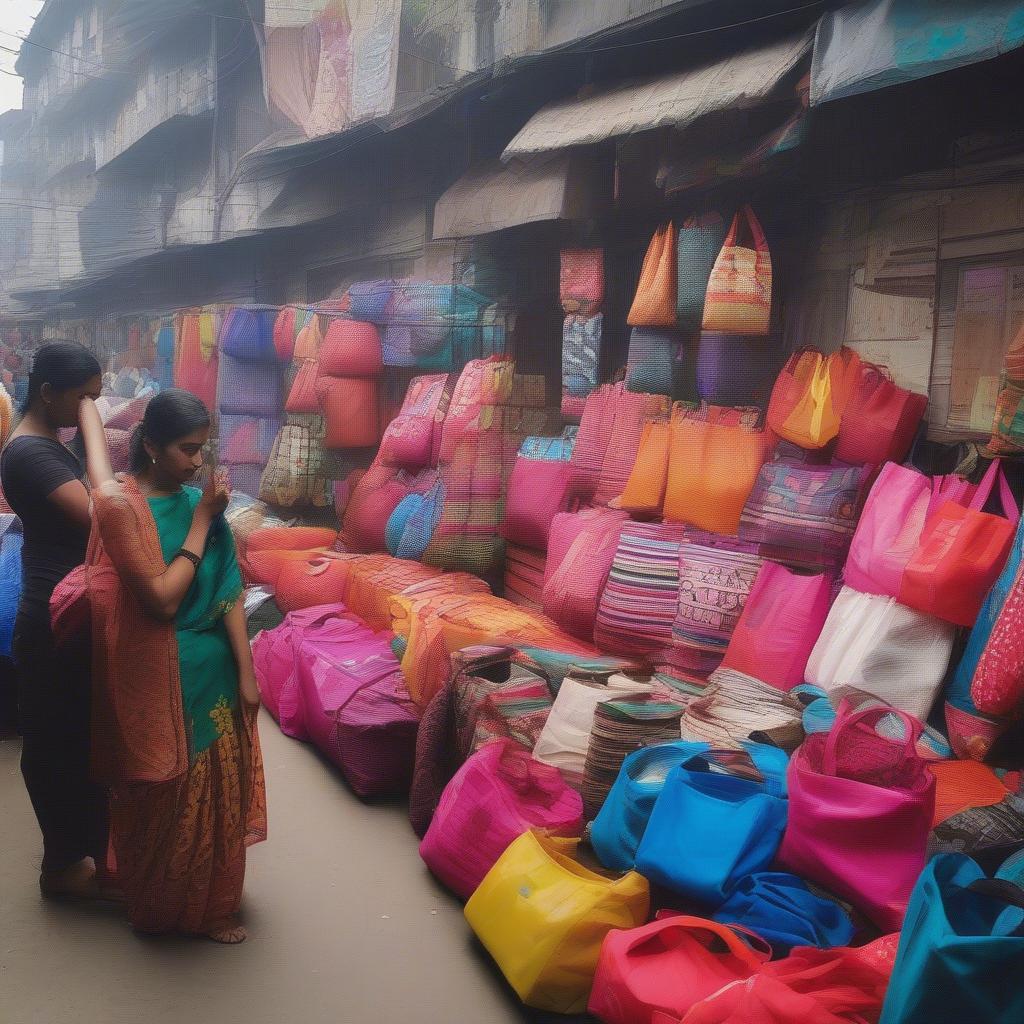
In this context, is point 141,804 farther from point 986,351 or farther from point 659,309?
point 986,351

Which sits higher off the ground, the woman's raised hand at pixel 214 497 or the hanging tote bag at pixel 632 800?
the woman's raised hand at pixel 214 497

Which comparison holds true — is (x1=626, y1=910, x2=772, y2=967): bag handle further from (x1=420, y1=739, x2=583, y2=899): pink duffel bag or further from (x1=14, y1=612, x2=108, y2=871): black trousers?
(x1=14, y1=612, x2=108, y2=871): black trousers

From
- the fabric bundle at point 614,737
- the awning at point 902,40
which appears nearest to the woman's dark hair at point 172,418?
the fabric bundle at point 614,737

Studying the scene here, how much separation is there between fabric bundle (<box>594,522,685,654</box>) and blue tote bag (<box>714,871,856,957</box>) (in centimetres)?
174

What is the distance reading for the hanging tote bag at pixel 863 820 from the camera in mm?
2443

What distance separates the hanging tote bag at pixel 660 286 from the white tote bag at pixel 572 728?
1.95 metres

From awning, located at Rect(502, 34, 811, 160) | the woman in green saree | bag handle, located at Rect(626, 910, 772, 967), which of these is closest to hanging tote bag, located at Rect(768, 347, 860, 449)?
awning, located at Rect(502, 34, 811, 160)

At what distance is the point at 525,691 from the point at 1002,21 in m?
2.60

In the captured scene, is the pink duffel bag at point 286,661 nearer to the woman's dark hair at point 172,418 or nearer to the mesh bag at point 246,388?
the woman's dark hair at point 172,418

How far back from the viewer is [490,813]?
318cm

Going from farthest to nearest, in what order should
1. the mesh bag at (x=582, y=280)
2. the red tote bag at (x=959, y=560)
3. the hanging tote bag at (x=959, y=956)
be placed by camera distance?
the mesh bag at (x=582, y=280), the red tote bag at (x=959, y=560), the hanging tote bag at (x=959, y=956)

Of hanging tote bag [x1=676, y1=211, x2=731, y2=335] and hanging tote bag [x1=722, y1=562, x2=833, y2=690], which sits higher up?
hanging tote bag [x1=676, y1=211, x2=731, y2=335]

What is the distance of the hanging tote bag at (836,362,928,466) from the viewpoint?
382 centimetres

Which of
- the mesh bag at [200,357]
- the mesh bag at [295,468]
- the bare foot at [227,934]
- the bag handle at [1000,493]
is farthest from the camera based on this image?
the mesh bag at [200,357]
